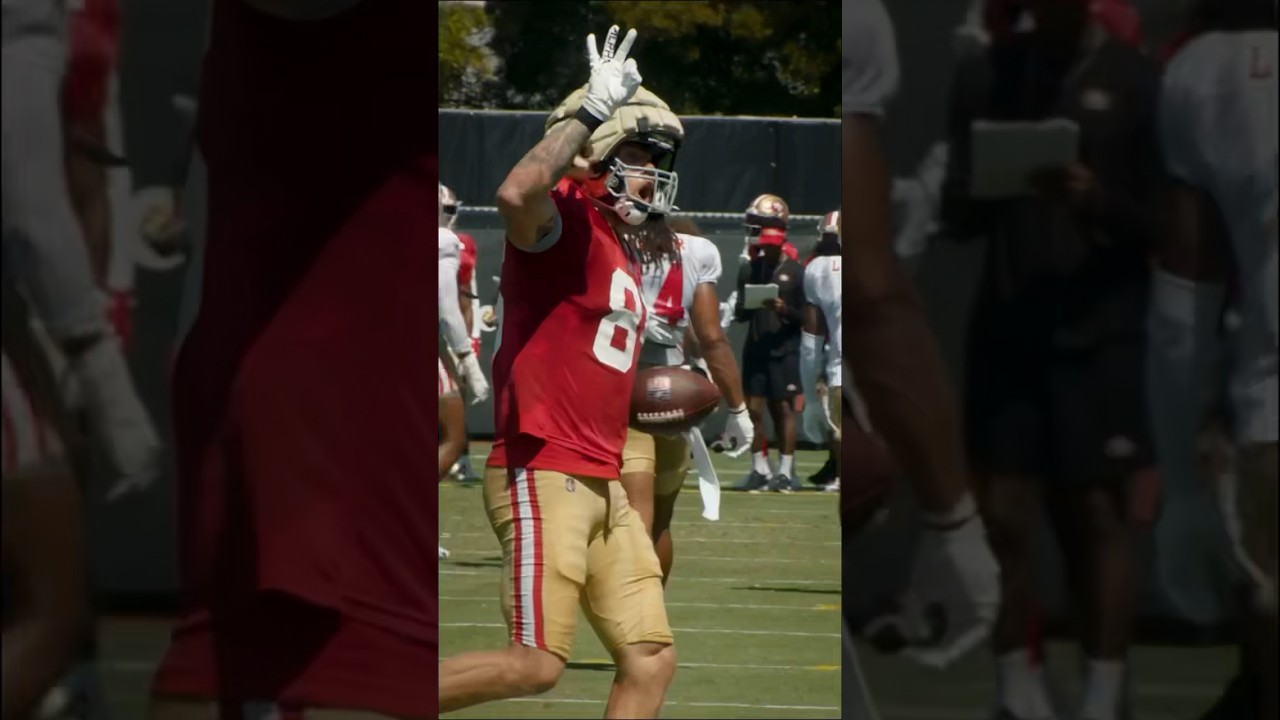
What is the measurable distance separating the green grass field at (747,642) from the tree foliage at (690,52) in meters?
16.7

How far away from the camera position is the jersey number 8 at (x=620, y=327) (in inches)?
240

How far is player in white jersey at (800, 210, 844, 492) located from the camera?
14.1 meters

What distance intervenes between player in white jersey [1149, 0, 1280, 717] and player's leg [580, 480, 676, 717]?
2.20 m

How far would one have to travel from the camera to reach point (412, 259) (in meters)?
4.10

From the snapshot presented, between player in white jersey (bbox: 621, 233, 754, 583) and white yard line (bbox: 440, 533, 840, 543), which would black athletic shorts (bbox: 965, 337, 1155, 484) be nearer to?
player in white jersey (bbox: 621, 233, 754, 583)

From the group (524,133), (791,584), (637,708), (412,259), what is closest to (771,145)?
(524,133)

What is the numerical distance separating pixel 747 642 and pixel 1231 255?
5.61 metres

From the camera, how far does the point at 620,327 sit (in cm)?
615

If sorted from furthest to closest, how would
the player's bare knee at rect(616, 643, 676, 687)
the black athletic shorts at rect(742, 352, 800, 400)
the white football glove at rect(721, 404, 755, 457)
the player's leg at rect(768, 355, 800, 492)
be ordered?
the black athletic shorts at rect(742, 352, 800, 400) → the player's leg at rect(768, 355, 800, 492) → the white football glove at rect(721, 404, 755, 457) → the player's bare knee at rect(616, 643, 676, 687)

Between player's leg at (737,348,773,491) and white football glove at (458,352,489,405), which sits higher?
white football glove at (458,352,489,405)

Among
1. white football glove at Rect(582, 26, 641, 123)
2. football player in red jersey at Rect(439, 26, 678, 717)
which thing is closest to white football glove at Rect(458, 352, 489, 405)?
football player in red jersey at Rect(439, 26, 678, 717)

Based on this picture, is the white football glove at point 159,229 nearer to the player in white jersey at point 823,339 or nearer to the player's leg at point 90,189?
the player's leg at point 90,189

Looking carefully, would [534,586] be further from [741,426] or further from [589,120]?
[741,426]

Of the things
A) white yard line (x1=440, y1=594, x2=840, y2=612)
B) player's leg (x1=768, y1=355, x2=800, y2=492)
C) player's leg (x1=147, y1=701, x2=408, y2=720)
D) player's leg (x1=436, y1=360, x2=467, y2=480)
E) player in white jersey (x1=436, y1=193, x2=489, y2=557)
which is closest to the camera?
player's leg (x1=147, y1=701, x2=408, y2=720)
